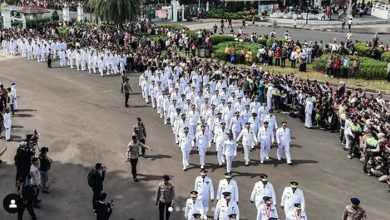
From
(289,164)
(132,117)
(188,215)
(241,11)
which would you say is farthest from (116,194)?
(241,11)

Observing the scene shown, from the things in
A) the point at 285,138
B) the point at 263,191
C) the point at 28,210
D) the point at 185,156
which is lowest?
the point at 28,210

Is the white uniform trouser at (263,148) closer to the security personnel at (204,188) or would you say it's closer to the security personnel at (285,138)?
the security personnel at (285,138)

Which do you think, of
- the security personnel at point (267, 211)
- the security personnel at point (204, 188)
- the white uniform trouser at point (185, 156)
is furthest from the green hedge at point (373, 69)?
the security personnel at point (267, 211)

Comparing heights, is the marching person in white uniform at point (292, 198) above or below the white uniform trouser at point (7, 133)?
above

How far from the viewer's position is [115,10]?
139 feet

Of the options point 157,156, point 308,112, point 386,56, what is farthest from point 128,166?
point 386,56

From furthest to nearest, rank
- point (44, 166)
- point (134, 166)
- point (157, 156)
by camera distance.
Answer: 1. point (157, 156)
2. point (134, 166)
3. point (44, 166)

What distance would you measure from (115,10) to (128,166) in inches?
1037

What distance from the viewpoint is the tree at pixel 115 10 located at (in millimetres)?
42219

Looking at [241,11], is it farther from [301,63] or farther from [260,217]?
[260,217]

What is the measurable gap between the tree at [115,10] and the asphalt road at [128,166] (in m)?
15.9

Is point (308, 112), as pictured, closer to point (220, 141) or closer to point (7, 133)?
point (220, 141)

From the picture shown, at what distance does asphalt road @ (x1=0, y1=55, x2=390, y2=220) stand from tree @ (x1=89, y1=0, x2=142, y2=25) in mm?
15853

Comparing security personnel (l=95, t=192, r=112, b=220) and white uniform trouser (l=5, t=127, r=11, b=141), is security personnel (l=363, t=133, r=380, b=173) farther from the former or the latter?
white uniform trouser (l=5, t=127, r=11, b=141)
